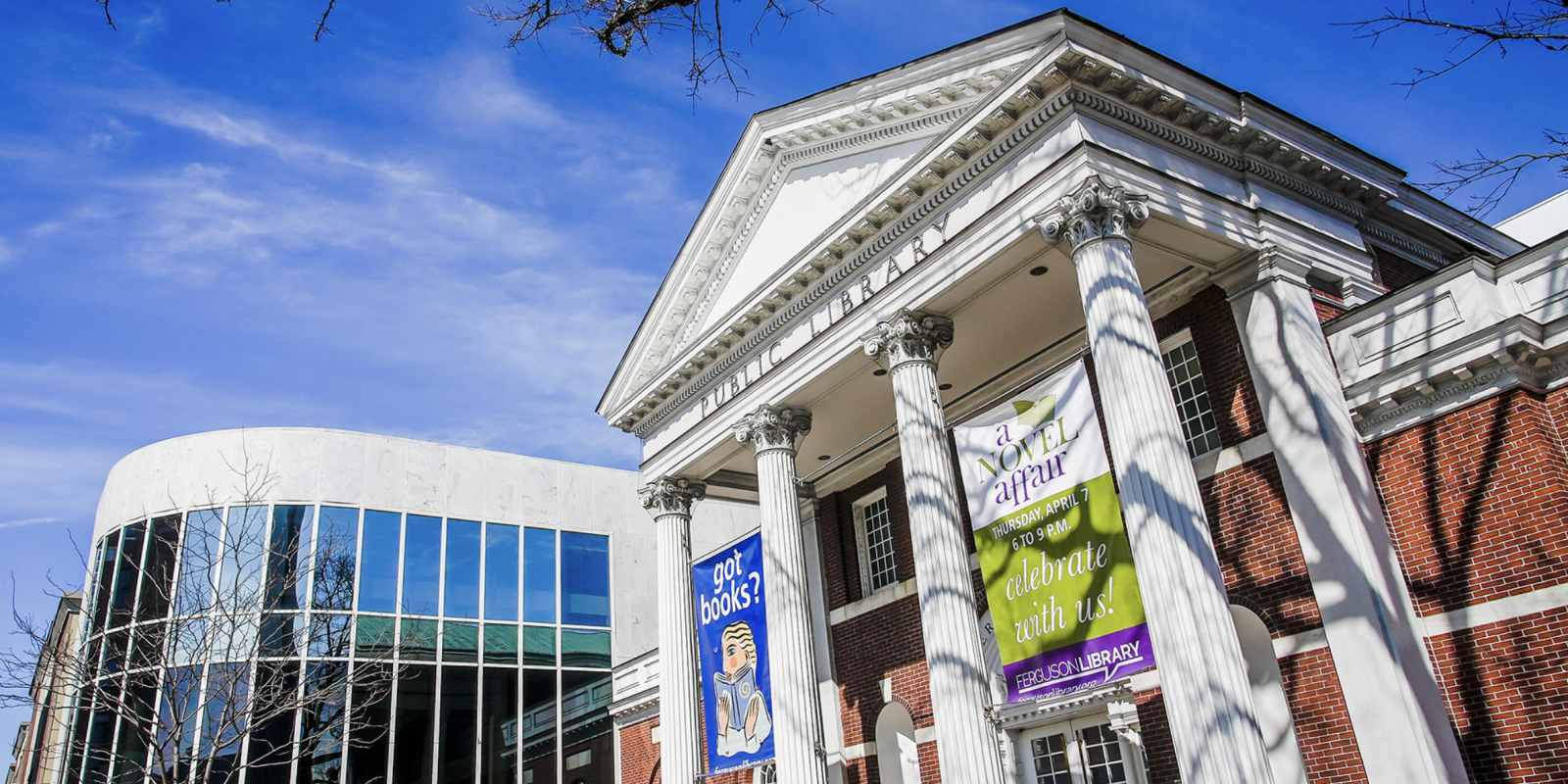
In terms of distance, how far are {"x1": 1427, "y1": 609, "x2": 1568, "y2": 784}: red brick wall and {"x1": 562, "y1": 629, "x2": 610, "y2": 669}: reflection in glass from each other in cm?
2162

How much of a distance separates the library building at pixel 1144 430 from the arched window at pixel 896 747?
4.7 inches

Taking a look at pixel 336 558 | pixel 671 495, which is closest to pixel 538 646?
pixel 336 558

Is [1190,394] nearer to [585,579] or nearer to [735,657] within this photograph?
[735,657]

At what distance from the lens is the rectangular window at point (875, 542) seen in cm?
1939

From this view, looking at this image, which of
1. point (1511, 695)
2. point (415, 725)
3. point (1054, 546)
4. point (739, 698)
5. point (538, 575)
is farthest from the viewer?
point (538, 575)

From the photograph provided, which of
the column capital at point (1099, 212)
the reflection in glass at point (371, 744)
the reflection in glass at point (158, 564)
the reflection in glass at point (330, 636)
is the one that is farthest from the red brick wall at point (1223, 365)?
the reflection in glass at point (158, 564)

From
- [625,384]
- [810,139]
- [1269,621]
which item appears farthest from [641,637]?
[1269,621]

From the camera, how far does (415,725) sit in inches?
974

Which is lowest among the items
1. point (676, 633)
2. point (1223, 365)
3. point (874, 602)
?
point (676, 633)

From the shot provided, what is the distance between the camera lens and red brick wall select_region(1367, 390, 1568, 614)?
10.6 metres

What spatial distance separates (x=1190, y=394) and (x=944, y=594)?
183 inches

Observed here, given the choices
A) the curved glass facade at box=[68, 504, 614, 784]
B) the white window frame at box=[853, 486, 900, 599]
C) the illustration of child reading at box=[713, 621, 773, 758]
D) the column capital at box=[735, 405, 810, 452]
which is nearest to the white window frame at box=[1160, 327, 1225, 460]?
the column capital at box=[735, 405, 810, 452]

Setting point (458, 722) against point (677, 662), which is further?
point (458, 722)

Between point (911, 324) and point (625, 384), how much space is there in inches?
338
